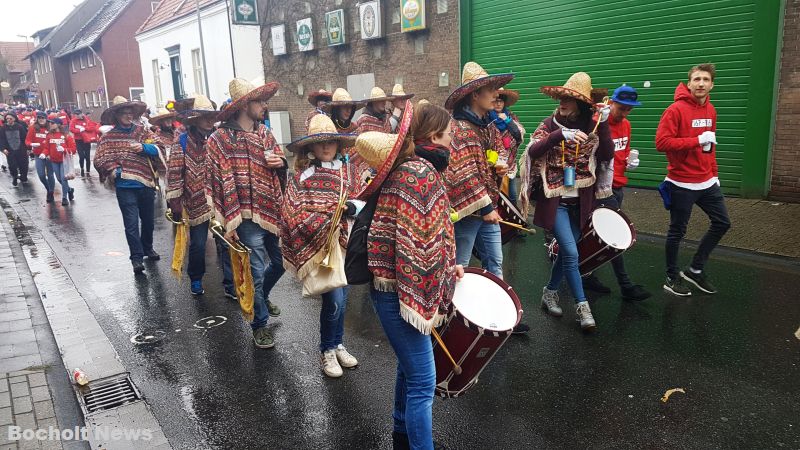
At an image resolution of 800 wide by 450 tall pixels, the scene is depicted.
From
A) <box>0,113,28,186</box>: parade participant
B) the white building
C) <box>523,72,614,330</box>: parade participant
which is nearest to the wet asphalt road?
<box>523,72,614,330</box>: parade participant

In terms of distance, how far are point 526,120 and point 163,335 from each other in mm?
9631

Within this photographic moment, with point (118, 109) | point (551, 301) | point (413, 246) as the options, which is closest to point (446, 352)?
point (413, 246)

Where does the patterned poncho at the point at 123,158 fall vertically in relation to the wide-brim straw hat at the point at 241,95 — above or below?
below

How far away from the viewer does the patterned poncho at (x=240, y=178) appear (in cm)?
467

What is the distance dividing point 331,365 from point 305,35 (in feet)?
55.6

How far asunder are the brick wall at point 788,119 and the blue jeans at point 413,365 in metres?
8.02

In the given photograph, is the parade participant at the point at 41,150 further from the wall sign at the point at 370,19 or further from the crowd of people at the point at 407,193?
the wall sign at the point at 370,19

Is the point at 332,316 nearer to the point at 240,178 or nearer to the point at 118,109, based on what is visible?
the point at 240,178

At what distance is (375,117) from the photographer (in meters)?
8.05

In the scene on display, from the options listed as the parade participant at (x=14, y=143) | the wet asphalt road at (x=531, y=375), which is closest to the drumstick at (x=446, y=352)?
the wet asphalt road at (x=531, y=375)

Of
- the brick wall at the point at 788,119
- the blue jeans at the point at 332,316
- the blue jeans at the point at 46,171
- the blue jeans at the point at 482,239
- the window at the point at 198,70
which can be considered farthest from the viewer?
the window at the point at 198,70

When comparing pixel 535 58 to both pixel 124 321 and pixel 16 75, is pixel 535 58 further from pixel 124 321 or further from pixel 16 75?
pixel 16 75

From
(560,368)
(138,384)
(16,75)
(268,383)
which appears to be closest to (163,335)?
(138,384)

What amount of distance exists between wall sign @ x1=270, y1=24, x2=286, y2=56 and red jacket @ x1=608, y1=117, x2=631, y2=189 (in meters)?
16.6
